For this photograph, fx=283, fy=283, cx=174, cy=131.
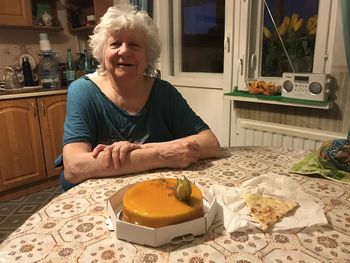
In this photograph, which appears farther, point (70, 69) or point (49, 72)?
point (70, 69)

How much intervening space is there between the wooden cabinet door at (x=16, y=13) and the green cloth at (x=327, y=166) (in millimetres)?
2658

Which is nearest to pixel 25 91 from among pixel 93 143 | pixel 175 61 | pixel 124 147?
pixel 175 61

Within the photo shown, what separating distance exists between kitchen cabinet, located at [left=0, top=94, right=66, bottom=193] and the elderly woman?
1385mm

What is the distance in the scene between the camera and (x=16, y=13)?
2.55 m

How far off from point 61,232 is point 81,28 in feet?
9.28

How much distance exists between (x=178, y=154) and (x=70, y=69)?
7.73ft

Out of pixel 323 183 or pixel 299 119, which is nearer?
pixel 323 183

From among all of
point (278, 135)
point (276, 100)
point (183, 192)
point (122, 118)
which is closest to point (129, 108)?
point (122, 118)

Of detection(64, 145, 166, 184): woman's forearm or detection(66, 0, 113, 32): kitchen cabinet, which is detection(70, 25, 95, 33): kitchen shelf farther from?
detection(64, 145, 166, 184): woman's forearm

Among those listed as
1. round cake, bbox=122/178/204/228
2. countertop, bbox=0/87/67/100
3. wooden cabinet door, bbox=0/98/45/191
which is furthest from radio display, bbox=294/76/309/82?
wooden cabinet door, bbox=0/98/45/191

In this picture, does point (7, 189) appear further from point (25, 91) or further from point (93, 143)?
point (93, 143)

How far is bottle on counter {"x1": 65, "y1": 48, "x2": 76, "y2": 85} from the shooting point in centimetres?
293

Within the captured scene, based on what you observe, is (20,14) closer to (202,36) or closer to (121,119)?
(202,36)

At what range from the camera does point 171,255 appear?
1.85ft
